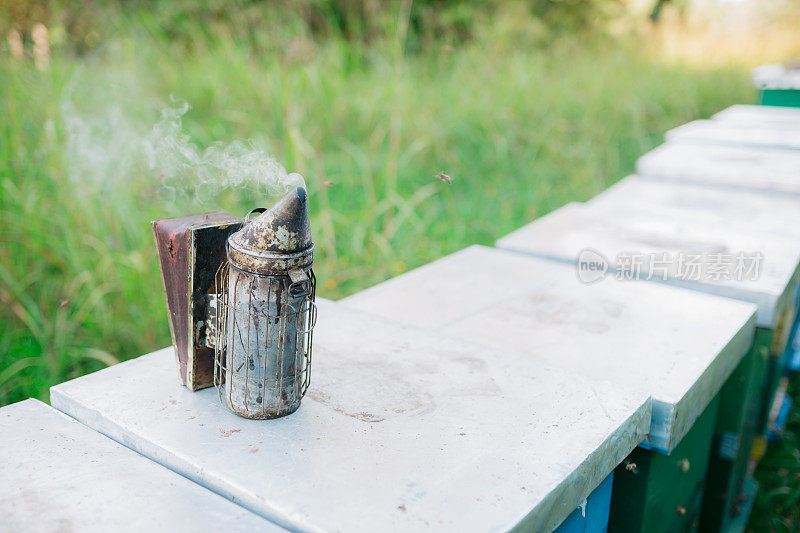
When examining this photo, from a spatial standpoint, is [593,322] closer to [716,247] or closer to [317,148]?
[716,247]

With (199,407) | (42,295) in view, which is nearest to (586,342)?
(199,407)

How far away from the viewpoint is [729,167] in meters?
3.21

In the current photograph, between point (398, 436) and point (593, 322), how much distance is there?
772 millimetres

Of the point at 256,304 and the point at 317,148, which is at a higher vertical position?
A: the point at 256,304

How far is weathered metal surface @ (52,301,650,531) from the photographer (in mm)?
944

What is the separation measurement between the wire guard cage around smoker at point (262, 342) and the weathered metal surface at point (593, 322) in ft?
1.67

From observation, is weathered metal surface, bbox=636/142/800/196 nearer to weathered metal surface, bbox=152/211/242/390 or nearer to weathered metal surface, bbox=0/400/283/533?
weathered metal surface, bbox=152/211/242/390

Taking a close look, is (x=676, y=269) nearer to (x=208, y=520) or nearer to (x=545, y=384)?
(x=545, y=384)

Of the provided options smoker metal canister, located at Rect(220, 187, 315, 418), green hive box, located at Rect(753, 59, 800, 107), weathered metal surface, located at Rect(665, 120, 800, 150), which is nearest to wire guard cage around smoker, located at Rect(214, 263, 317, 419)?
smoker metal canister, located at Rect(220, 187, 315, 418)

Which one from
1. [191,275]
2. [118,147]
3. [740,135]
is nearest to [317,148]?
[118,147]

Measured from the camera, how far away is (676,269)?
6.63 feet

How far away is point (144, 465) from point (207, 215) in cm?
46

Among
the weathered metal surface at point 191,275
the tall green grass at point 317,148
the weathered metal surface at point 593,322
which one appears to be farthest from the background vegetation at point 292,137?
the weathered metal surface at point 593,322

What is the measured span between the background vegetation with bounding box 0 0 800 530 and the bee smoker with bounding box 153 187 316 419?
0.37m
